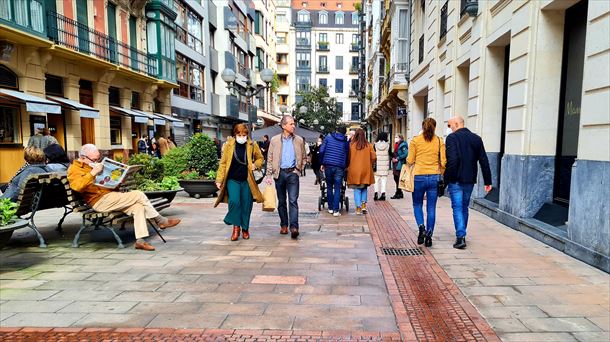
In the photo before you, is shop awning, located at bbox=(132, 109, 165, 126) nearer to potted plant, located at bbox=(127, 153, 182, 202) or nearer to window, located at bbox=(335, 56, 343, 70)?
potted plant, located at bbox=(127, 153, 182, 202)

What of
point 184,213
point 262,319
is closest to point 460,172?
point 262,319

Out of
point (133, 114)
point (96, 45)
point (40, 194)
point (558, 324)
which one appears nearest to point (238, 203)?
point (40, 194)

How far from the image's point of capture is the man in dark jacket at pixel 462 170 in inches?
217

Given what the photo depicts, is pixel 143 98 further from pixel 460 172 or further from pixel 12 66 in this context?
pixel 460 172

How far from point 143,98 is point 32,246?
17472mm

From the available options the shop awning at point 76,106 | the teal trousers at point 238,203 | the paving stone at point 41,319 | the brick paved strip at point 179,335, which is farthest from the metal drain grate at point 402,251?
the shop awning at point 76,106

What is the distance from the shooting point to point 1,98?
1220cm

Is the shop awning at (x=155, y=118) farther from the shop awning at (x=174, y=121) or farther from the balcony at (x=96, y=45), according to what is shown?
the balcony at (x=96, y=45)

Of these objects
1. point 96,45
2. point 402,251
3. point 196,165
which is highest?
point 96,45

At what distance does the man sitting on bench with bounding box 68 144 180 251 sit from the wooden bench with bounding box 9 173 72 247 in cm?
28

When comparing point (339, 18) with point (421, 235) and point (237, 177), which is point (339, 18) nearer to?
point (237, 177)

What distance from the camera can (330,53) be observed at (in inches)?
2589

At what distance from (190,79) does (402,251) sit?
2423 cm

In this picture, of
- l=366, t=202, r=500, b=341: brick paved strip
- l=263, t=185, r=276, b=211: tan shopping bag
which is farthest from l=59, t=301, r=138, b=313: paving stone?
l=263, t=185, r=276, b=211: tan shopping bag
